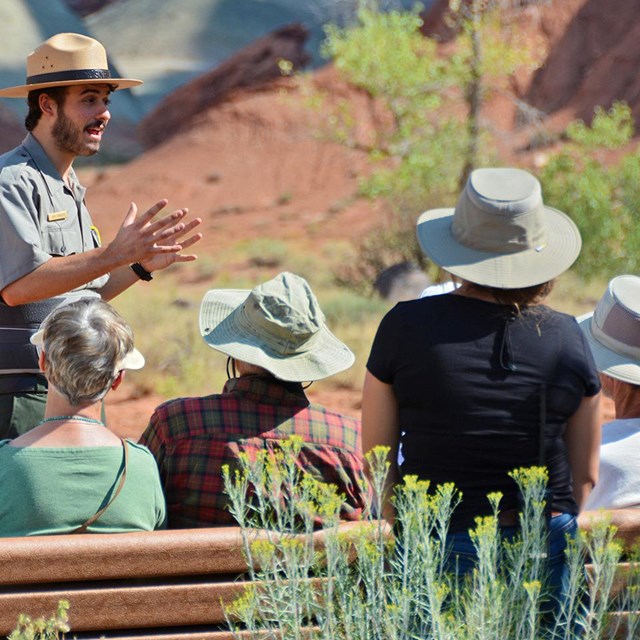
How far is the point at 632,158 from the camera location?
50.4ft

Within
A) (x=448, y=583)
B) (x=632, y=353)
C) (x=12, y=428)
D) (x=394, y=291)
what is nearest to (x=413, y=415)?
(x=448, y=583)

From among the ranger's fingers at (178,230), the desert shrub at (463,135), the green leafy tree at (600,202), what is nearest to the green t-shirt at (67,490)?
the ranger's fingers at (178,230)

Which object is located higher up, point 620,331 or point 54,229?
point 54,229

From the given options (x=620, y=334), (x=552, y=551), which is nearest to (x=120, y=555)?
(x=552, y=551)

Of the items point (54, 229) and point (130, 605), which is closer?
point (130, 605)

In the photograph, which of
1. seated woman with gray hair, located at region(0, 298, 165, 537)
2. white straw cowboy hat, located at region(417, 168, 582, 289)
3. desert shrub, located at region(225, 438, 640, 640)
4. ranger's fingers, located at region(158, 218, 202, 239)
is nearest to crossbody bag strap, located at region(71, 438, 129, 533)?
seated woman with gray hair, located at region(0, 298, 165, 537)

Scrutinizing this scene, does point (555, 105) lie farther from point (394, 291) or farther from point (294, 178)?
point (394, 291)

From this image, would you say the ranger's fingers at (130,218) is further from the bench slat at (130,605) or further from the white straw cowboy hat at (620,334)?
the white straw cowboy hat at (620,334)

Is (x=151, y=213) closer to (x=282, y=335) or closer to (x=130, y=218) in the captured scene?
(x=130, y=218)

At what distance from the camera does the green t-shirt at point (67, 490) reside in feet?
9.18

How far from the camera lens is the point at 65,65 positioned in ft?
12.1

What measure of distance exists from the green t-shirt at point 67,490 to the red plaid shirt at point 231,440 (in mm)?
202

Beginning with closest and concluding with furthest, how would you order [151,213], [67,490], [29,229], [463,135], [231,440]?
[67,490]
[231,440]
[151,213]
[29,229]
[463,135]

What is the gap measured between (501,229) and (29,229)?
151 cm
